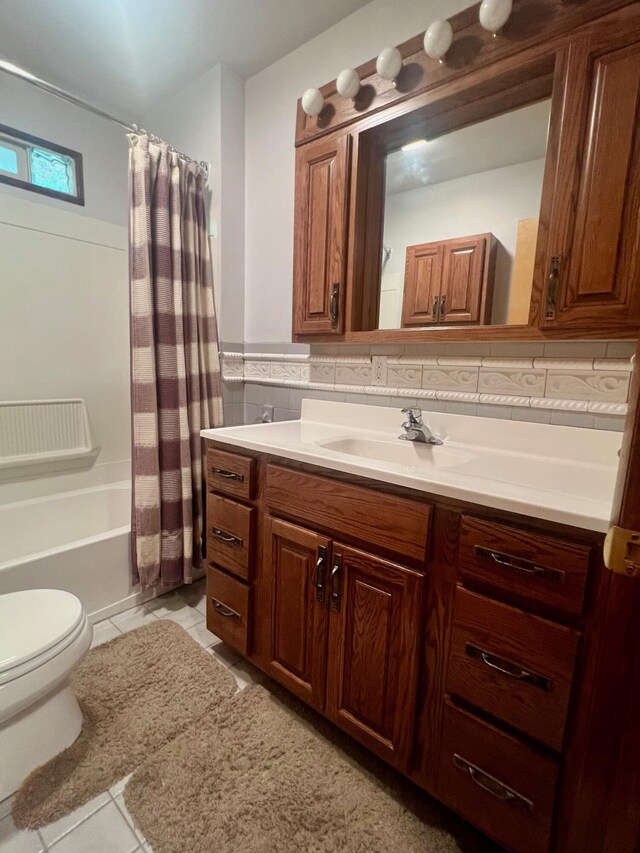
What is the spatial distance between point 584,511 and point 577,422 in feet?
1.66

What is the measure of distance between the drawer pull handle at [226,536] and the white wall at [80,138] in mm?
1941

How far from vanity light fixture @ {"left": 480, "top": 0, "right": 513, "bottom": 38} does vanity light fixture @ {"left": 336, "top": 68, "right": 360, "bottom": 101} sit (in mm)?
402

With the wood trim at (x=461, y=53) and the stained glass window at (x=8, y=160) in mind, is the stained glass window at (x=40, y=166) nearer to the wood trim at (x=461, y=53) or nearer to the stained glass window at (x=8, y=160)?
the stained glass window at (x=8, y=160)

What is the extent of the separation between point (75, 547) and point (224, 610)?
0.71 metres

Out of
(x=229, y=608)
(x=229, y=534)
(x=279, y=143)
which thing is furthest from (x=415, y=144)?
(x=229, y=608)

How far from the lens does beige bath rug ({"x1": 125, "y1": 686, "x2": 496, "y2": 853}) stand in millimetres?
870

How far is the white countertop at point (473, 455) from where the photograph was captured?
706 millimetres

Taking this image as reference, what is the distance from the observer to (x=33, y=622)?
1.07 metres

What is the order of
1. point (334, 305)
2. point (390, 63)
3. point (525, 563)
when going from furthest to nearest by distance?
point (334, 305)
point (390, 63)
point (525, 563)

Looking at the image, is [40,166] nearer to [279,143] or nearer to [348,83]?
[279,143]

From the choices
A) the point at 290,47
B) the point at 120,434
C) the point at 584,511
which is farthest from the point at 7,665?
the point at 290,47

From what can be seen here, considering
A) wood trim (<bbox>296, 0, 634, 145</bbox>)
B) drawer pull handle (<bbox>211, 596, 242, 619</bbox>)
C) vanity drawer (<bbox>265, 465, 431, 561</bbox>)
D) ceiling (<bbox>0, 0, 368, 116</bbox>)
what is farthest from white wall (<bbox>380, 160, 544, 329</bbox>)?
drawer pull handle (<bbox>211, 596, 242, 619</bbox>)

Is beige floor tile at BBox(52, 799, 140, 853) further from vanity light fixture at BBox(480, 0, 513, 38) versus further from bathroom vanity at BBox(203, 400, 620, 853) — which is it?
vanity light fixture at BBox(480, 0, 513, 38)

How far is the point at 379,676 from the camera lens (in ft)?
3.03
